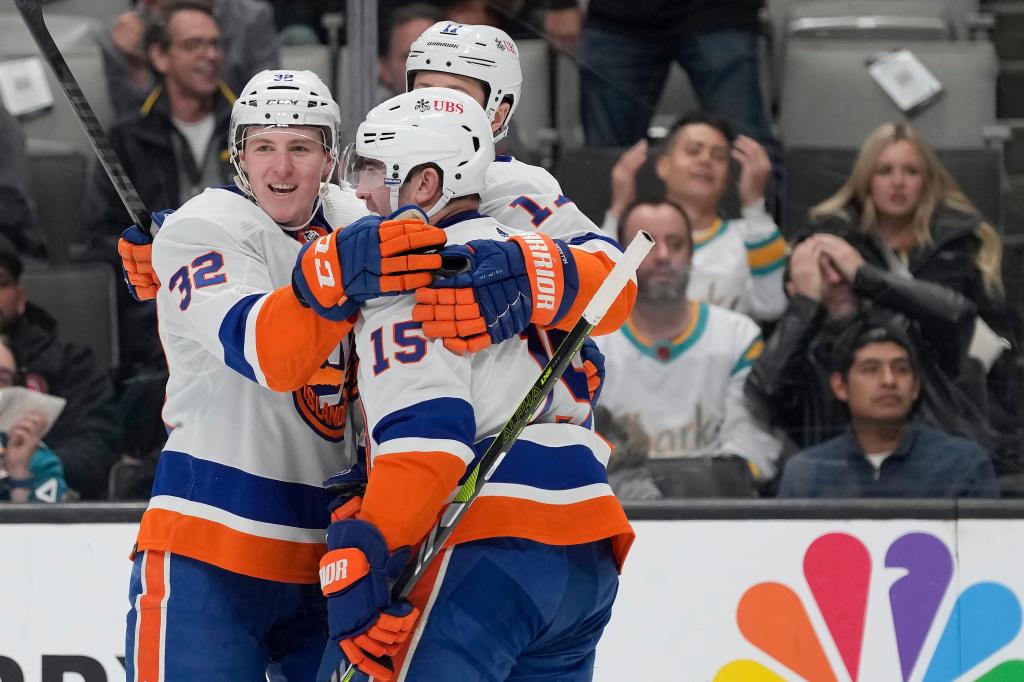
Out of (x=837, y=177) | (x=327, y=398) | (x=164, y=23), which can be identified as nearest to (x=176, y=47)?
(x=164, y=23)

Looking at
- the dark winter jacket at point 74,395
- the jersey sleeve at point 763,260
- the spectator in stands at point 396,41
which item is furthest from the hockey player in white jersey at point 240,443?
Result: the jersey sleeve at point 763,260

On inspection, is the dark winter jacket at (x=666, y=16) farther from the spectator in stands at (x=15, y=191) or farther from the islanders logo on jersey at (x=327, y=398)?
the islanders logo on jersey at (x=327, y=398)

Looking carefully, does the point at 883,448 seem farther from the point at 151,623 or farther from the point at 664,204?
the point at 151,623

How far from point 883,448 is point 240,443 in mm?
1635

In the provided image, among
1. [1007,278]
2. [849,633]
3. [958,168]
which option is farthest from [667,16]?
[849,633]

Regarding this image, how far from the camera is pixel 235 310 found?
1991mm

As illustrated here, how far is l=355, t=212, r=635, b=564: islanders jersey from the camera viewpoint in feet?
6.22

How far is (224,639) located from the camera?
2.14 metres

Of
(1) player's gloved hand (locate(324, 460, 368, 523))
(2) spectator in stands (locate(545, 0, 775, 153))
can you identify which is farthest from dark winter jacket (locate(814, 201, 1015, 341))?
(1) player's gloved hand (locate(324, 460, 368, 523))

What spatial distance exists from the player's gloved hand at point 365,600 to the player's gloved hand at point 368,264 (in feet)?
0.92

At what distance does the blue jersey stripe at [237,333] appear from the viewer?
198 cm

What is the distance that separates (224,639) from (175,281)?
1.63 ft

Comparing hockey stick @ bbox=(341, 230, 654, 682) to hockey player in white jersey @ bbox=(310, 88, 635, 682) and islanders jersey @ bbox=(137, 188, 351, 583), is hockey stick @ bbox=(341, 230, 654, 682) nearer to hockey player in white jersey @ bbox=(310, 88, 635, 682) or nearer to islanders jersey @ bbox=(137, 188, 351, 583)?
hockey player in white jersey @ bbox=(310, 88, 635, 682)

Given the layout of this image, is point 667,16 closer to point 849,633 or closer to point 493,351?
point 849,633
